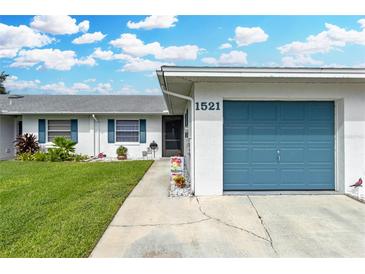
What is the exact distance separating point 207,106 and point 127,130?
33.6 ft

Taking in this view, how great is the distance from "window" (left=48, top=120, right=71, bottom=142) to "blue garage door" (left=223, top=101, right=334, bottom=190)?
11977 millimetres

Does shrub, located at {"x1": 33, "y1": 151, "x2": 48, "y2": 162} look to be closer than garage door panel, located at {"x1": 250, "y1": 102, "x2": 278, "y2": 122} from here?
Result: No

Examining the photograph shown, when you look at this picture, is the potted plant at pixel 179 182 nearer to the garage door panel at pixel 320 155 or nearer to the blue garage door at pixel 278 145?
the blue garage door at pixel 278 145

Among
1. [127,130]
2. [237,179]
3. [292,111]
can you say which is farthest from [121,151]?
[292,111]

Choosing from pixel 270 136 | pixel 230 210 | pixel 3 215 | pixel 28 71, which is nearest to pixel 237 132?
pixel 270 136

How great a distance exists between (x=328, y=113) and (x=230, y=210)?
3.78 m

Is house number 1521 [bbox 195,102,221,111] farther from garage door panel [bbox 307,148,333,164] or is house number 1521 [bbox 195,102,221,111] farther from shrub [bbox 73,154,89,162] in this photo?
shrub [bbox 73,154,89,162]

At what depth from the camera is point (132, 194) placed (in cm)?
714

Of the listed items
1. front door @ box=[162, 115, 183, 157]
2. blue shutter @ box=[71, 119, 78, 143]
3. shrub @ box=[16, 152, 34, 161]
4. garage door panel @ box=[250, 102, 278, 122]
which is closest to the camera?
garage door panel @ box=[250, 102, 278, 122]

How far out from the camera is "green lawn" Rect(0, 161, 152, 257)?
397 centimetres

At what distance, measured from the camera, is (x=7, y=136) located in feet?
53.5

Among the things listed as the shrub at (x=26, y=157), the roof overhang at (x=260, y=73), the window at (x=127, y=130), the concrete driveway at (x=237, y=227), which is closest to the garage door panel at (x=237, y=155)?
the concrete driveway at (x=237, y=227)

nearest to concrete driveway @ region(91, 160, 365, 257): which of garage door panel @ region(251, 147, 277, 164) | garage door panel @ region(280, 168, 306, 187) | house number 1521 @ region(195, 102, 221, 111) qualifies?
garage door panel @ region(280, 168, 306, 187)

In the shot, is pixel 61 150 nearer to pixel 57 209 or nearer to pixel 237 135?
pixel 57 209
